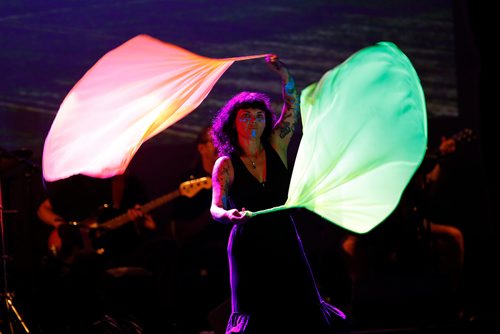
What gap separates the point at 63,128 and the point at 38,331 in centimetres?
257

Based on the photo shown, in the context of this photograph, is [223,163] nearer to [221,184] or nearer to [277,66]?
[221,184]

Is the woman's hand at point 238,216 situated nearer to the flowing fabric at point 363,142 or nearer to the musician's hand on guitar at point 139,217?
the flowing fabric at point 363,142

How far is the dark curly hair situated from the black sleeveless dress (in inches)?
9.9

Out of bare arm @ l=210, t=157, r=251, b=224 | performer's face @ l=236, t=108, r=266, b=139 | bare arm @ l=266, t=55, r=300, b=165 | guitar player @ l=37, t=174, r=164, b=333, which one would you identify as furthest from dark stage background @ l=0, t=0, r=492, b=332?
bare arm @ l=210, t=157, r=251, b=224

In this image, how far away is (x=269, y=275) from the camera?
3.85 metres

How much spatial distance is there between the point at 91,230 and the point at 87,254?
25 centimetres

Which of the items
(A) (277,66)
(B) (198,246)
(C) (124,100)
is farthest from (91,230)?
(A) (277,66)

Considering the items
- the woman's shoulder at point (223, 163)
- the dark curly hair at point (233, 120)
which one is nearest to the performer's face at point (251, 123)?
the dark curly hair at point (233, 120)

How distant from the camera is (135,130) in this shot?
423cm

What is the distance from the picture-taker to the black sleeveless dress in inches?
150

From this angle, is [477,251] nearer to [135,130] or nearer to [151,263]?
[151,263]

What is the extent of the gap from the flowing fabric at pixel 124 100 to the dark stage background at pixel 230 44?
10.1 feet

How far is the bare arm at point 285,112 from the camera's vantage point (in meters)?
4.14

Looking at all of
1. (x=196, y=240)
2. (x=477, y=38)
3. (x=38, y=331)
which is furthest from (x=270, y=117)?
(x=38, y=331)
